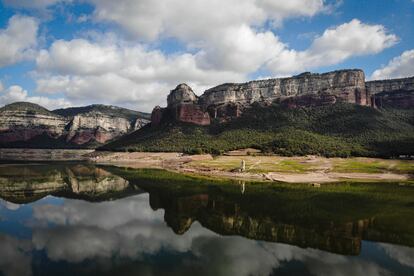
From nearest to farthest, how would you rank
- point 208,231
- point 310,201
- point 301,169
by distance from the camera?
point 208,231, point 310,201, point 301,169

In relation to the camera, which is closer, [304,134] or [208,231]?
[208,231]

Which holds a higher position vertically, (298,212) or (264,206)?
(264,206)

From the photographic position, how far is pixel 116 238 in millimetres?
36188

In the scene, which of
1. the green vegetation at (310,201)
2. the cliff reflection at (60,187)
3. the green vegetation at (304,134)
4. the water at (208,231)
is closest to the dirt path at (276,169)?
the green vegetation at (310,201)

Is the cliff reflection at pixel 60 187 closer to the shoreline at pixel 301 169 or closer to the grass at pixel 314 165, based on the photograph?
the shoreline at pixel 301 169

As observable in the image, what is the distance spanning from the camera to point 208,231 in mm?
39344

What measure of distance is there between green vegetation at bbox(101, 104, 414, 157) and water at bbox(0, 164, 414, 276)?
61.0 metres

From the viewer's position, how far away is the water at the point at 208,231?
28453mm

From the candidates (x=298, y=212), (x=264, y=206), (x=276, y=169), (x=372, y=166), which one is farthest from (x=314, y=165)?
(x=298, y=212)

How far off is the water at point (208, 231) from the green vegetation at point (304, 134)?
61017 millimetres

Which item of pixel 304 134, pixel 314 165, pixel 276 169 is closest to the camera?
pixel 276 169

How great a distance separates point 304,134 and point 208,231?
117 m

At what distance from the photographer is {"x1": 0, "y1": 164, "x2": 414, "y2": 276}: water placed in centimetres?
2845

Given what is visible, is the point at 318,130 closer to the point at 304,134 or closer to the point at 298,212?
the point at 304,134
